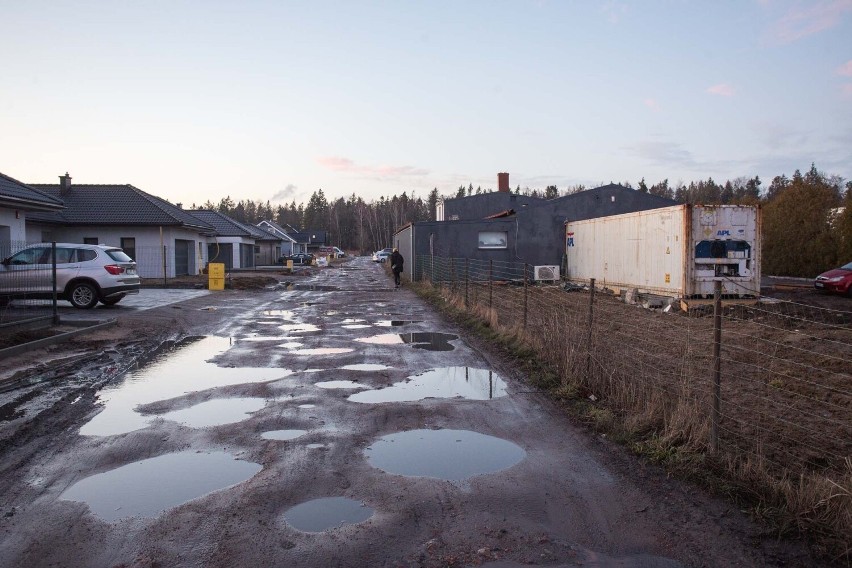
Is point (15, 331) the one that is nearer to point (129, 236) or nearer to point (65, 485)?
point (65, 485)

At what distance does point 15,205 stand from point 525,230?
2054 centimetres

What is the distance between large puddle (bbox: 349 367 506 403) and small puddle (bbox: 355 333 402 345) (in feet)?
9.62

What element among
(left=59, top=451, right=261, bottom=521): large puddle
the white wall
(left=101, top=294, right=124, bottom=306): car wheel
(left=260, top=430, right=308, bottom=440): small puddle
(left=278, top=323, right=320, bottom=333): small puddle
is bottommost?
(left=59, top=451, right=261, bottom=521): large puddle

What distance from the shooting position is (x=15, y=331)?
461 inches

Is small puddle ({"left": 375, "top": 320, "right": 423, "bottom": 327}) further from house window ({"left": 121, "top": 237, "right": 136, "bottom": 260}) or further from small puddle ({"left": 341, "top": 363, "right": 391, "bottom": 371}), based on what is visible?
house window ({"left": 121, "top": 237, "right": 136, "bottom": 260})

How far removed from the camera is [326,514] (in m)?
4.25

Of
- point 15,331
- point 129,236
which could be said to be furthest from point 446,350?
point 129,236

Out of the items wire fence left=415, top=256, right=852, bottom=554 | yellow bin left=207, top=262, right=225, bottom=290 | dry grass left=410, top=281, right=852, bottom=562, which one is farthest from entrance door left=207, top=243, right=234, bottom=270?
dry grass left=410, top=281, right=852, bottom=562

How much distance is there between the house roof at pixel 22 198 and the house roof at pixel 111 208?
11.5 m

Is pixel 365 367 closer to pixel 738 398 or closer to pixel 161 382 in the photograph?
pixel 161 382

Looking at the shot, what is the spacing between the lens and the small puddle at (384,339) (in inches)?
481

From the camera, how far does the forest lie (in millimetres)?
32031

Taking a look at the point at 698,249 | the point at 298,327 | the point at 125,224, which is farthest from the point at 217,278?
the point at 698,249

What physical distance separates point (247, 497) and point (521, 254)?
26446mm
